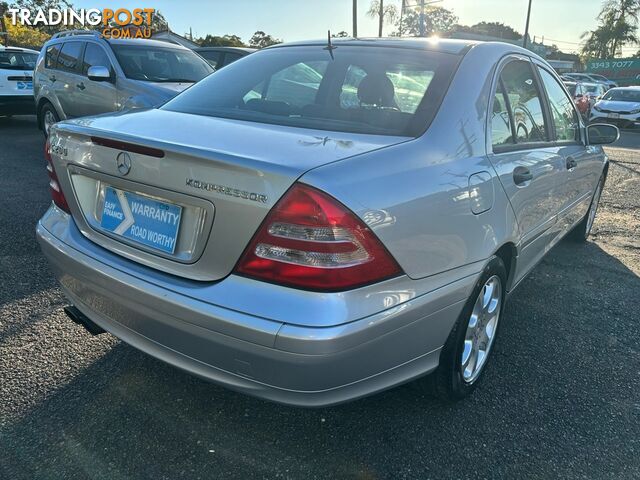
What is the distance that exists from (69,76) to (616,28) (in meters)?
63.3

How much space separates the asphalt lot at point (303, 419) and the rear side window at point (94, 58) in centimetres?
505

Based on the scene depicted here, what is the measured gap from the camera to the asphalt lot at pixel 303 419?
2.10 m

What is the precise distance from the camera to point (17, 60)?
11.6 meters

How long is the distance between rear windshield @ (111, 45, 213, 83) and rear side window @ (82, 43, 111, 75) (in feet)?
0.58

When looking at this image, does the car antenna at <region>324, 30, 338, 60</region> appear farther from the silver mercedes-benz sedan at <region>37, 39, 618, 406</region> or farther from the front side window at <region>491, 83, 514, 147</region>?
the front side window at <region>491, 83, 514, 147</region>

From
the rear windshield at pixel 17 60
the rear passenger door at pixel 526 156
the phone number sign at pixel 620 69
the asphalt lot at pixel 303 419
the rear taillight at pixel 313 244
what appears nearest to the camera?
the rear taillight at pixel 313 244

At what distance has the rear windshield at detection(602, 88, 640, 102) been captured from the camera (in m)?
17.4

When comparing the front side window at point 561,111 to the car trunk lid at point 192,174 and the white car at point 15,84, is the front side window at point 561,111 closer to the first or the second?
the car trunk lid at point 192,174

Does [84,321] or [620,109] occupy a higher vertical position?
[84,321]

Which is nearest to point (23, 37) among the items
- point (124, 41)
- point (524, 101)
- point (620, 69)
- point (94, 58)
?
point (94, 58)

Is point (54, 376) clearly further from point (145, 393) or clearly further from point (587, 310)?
point (587, 310)

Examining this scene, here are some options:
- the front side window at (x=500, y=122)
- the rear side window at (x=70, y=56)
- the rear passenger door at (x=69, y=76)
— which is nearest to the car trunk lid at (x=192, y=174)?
the front side window at (x=500, y=122)

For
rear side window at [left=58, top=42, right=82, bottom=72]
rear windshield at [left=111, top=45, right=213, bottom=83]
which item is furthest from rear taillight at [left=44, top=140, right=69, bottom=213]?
rear side window at [left=58, top=42, right=82, bottom=72]

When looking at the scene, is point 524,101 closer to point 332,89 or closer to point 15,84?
point 332,89
